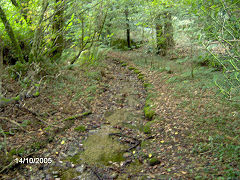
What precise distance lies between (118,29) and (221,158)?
615 inches

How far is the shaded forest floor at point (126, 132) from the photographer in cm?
427

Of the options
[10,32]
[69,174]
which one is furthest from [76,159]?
[10,32]

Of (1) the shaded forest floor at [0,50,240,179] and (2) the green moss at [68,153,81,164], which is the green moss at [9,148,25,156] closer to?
(1) the shaded forest floor at [0,50,240,179]

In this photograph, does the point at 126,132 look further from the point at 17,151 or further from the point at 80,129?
the point at 17,151

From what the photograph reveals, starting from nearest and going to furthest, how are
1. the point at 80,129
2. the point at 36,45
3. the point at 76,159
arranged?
the point at 76,159, the point at 80,129, the point at 36,45

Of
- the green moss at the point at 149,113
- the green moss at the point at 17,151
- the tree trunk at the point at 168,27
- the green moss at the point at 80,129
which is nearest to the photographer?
the green moss at the point at 17,151

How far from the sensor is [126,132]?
620 centimetres

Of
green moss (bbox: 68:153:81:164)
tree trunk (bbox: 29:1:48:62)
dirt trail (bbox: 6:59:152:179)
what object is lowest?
green moss (bbox: 68:153:81:164)

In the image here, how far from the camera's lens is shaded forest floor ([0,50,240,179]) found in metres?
4.27

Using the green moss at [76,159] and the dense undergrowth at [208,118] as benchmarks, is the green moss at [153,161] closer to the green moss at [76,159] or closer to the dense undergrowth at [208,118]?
the dense undergrowth at [208,118]

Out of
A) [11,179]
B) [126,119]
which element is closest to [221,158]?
[126,119]

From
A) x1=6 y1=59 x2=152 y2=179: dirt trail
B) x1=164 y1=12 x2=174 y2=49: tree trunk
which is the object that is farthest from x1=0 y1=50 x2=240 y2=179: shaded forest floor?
x1=164 y1=12 x2=174 y2=49: tree trunk

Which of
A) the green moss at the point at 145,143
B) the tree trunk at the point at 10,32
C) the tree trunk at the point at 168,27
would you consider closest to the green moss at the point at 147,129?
the green moss at the point at 145,143

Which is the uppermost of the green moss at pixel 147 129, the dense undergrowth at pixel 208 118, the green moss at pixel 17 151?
the dense undergrowth at pixel 208 118
